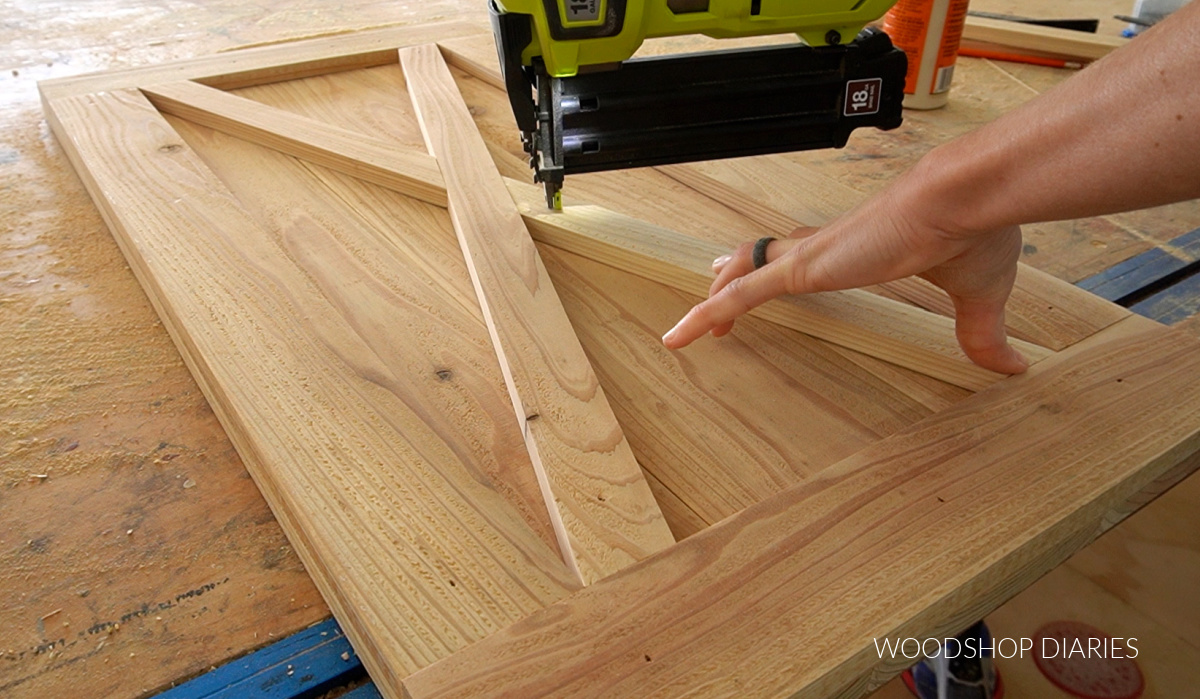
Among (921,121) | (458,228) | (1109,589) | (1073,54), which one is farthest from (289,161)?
(1073,54)

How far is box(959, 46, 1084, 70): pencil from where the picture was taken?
2164 millimetres

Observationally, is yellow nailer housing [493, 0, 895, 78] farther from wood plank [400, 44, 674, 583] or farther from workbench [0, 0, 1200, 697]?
workbench [0, 0, 1200, 697]

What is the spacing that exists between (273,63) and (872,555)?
68.3 inches

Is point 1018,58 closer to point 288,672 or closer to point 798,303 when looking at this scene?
point 798,303

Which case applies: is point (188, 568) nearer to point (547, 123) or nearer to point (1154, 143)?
point (547, 123)

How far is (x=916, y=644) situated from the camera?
782mm

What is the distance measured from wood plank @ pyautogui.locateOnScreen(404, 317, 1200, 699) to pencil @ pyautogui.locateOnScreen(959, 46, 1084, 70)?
136 centimetres

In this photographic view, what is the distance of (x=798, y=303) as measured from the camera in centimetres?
118

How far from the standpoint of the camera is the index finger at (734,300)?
3.29 feet

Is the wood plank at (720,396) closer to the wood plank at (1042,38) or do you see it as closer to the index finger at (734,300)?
the index finger at (734,300)

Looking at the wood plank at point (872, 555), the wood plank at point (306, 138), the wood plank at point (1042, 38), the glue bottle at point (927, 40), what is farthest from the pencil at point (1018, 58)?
the wood plank at point (306, 138)

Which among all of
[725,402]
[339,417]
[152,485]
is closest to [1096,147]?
[725,402]

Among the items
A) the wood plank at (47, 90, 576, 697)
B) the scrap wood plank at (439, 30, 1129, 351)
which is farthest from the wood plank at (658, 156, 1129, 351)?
the wood plank at (47, 90, 576, 697)

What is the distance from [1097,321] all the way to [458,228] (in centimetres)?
92
